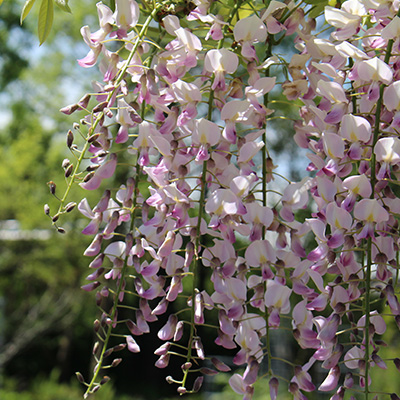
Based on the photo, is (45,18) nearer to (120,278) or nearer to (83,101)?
(83,101)

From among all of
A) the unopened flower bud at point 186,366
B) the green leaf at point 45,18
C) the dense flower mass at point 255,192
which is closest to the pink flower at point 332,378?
the dense flower mass at point 255,192

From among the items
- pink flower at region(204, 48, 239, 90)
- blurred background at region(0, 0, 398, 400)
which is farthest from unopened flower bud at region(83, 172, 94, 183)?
blurred background at region(0, 0, 398, 400)

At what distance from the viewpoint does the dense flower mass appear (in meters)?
0.46

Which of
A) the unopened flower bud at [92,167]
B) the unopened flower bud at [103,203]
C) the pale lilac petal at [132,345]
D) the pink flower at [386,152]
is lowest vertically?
the pale lilac petal at [132,345]

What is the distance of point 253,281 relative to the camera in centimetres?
55

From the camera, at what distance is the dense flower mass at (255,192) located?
457 millimetres

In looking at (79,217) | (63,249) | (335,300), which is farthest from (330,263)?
(63,249)

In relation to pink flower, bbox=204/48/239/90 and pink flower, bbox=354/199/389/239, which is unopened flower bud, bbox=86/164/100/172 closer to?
pink flower, bbox=204/48/239/90

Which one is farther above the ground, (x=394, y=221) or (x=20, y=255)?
(x=394, y=221)

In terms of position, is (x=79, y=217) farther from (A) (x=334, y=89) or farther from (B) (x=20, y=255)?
(A) (x=334, y=89)

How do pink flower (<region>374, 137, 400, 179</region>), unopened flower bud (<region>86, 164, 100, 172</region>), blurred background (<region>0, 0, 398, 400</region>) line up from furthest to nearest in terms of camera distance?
blurred background (<region>0, 0, 398, 400</region>) → unopened flower bud (<region>86, 164, 100, 172</region>) → pink flower (<region>374, 137, 400, 179</region>)

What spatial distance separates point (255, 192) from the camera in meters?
0.52

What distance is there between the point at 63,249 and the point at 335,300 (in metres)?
5.53

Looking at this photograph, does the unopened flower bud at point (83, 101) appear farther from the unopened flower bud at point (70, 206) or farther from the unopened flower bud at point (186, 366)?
the unopened flower bud at point (186, 366)
